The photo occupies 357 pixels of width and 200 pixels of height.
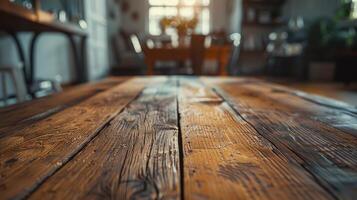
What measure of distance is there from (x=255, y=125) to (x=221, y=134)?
0.12 meters

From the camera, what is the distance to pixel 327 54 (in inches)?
215

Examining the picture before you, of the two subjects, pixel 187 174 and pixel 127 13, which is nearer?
pixel 187 174

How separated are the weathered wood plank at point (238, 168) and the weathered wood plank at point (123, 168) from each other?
3 cm

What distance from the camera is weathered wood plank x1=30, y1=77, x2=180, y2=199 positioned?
32 cm

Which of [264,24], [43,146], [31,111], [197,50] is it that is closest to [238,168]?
[43,146]

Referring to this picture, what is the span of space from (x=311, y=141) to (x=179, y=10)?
769 cm

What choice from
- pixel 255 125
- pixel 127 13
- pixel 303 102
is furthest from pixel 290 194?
pixel 127 13

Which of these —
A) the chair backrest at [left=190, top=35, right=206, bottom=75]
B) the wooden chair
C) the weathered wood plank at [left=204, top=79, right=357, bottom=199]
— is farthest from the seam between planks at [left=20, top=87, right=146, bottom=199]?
the chair backrest at [left=190, top=35, right=206, bottom=75]

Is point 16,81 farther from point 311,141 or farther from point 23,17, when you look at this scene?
point 311,141

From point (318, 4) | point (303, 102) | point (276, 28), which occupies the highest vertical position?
point (318, 4)

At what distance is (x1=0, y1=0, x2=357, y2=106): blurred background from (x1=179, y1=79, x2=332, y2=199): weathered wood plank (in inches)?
47.9

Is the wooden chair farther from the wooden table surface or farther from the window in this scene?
the window

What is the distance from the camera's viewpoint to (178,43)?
4.14 metres

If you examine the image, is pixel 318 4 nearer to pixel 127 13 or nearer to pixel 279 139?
pixel 127 13
